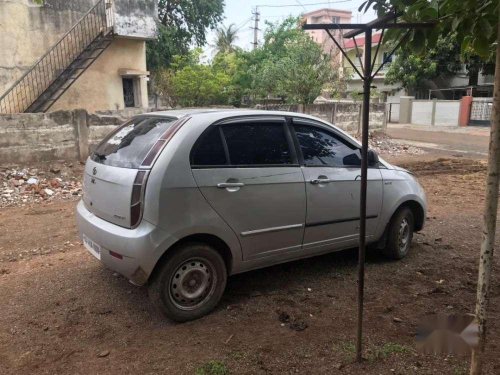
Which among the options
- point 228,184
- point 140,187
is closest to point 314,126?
point 228,184

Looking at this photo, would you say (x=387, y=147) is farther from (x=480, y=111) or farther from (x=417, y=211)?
(x=480, y=111)

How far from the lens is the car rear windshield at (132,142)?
345 cm

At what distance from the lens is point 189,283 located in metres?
3.50

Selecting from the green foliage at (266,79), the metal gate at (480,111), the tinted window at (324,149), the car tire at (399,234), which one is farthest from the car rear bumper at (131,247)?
the metal gate at (480,111)

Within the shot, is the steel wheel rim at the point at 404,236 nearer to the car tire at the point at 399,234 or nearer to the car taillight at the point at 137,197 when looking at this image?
the car tire at the point at 399,234

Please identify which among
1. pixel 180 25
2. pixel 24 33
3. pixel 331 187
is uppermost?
pixel 180 25

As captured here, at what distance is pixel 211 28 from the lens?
2714 centimetres

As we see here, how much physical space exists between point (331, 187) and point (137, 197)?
72.8 inches

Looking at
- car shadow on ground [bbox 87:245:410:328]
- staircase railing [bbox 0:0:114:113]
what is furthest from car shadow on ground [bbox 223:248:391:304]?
staircase railing [bbox 0:0:114:113]

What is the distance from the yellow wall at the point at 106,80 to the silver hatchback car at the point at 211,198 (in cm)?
1129

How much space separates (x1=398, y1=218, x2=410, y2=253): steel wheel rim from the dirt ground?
0.57ft

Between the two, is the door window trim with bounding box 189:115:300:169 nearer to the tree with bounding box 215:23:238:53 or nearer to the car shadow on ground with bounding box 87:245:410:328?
the car shadow on ground with bounding box 87:245:410:328

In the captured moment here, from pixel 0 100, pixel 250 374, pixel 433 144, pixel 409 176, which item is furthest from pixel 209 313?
pixel 433 144

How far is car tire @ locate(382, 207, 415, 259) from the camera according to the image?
4.75m
